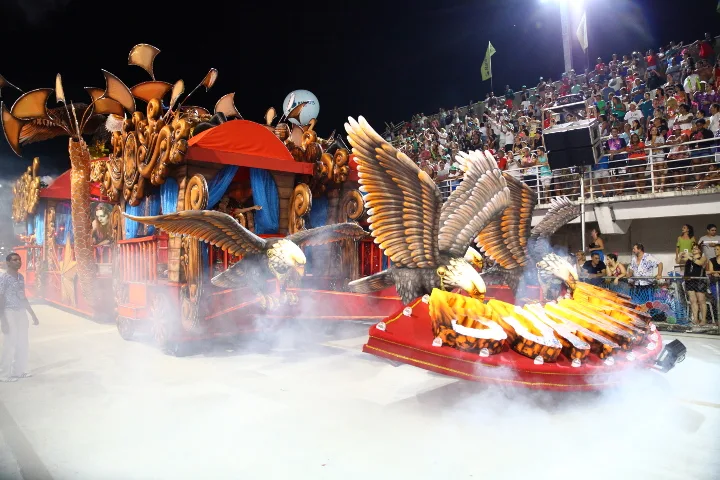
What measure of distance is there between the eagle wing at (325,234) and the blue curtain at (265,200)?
3.93 ft

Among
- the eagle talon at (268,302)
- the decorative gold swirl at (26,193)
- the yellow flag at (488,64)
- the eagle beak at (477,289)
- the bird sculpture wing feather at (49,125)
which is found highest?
the yellow flag at (488,64)

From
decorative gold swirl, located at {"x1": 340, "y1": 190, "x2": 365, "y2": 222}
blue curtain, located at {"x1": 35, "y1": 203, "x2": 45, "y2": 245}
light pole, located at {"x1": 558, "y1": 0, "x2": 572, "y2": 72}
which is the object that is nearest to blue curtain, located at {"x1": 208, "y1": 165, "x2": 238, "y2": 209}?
decorative gold swirl, located at {"x1": 340, "y1": 190, "x2": 365, "y2": 222}

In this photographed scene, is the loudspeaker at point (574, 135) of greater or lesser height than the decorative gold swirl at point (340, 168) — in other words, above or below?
above

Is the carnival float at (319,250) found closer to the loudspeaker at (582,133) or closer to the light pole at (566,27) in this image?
the loudspeaker at (582,133)

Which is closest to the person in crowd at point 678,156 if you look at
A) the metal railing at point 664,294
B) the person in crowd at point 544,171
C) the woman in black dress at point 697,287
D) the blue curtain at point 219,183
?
the woman in black dress at point 697,287

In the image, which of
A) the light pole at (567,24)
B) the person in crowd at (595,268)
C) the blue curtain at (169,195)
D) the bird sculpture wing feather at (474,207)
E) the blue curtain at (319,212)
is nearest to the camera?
the bird sculpture wing feather at (474,207)

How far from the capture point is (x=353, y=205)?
701 centimetres

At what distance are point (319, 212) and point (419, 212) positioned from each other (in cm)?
368

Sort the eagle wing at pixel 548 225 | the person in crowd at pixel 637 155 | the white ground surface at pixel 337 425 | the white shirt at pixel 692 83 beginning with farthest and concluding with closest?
the white shirt at pixel 692 83 → the person in crowd at pixel 637 155 → the eagle wing at pixel 548 225 → the white ground surface at pixel 337 425

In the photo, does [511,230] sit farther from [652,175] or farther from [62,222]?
[62,222]

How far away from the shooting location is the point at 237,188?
7121 mm

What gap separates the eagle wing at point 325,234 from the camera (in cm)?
545

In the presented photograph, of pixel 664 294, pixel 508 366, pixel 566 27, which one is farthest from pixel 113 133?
pixel 566 27

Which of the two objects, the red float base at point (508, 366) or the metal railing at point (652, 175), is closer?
the red float base at point (508, 366)
